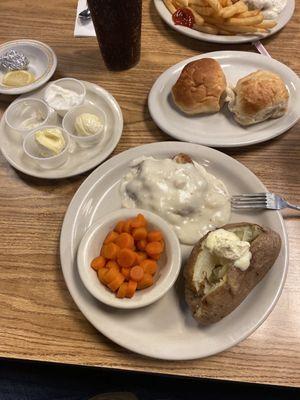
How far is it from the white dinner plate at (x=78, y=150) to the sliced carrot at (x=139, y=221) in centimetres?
26

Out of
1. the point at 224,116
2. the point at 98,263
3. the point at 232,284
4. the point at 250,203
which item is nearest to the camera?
the point at 232,284

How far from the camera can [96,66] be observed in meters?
1.46

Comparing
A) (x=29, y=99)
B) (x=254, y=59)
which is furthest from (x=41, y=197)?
(x=254, y=59)

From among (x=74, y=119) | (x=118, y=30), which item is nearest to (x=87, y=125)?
(x=74, y=119)

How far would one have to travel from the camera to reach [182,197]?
107 centimetres

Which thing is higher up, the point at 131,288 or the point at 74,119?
the point at 74,119

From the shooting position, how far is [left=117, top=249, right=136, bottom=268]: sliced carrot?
94 cm

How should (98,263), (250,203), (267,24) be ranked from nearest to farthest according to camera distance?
(98,263) < (250,203) < (267,24)

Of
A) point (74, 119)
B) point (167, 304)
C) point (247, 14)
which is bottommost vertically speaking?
point (167, 304)

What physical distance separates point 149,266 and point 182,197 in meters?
0.21

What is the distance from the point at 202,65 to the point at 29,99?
1.79 feet

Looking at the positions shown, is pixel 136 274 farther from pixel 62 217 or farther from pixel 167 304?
pixel 62 217

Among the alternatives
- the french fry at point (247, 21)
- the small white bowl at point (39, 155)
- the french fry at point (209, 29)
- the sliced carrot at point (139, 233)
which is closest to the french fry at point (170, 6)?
the french fry at point (209, 29)

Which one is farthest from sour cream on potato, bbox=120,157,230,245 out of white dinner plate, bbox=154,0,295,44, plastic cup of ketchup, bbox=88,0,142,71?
white dinner plate, bbox=154,0,295,44
